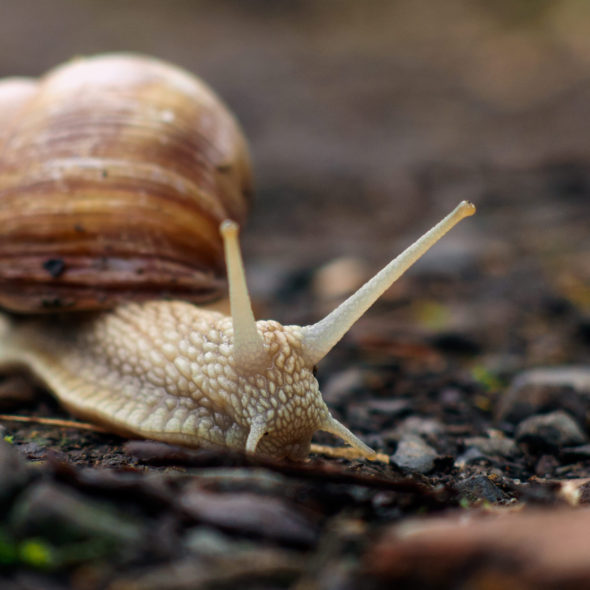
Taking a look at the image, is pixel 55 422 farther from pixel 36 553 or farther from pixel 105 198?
pixel 36 553

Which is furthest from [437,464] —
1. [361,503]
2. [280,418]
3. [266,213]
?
[266,213]

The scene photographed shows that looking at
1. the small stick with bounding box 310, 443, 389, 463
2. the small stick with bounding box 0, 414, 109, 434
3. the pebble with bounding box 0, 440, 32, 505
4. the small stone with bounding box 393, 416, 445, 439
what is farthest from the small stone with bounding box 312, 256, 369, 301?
the pebble with bounding box 0, 440, 32, 505

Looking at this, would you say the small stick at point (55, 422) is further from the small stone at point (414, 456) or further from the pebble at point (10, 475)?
the small stone at point (414, 456)

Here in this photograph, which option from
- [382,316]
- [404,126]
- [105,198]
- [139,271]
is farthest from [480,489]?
[404,126]

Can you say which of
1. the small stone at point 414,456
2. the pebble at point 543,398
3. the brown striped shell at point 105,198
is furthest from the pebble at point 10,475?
the pebble at point 543,398

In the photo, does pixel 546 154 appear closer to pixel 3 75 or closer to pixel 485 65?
pixel 485 65
